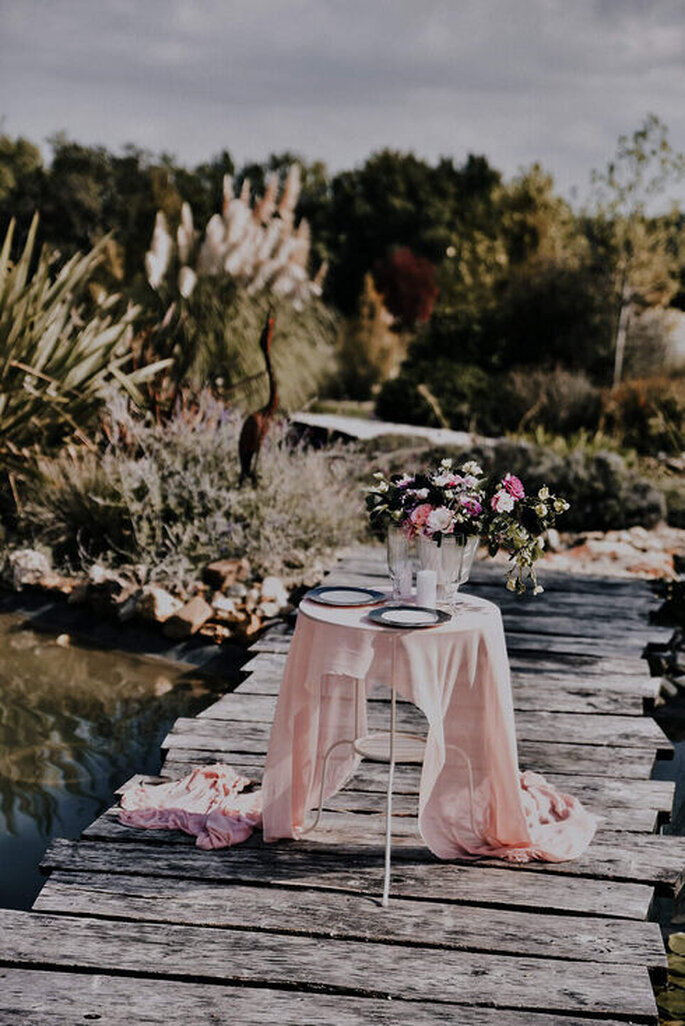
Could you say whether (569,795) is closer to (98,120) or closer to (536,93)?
(536,93)

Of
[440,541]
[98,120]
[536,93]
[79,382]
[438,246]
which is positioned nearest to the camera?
[440,541]

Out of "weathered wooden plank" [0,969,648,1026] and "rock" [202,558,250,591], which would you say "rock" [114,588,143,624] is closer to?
"rock" [202,558,250,591]

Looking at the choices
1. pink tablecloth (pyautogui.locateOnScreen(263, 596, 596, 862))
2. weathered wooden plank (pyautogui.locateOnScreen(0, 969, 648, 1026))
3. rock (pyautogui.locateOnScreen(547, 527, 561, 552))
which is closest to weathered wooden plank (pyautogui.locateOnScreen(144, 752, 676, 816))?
pink tablecloth (pyautogui.locateOnScreen(263, 596, 596, 862))

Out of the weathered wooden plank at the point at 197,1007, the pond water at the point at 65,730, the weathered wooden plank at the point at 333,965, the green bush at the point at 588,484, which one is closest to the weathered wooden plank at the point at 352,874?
the weathered wooden plank at the point at 333,965

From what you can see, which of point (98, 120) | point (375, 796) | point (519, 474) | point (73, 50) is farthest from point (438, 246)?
point (375, 796)

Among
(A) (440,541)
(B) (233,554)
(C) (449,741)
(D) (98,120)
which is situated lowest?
(B) (233,554)

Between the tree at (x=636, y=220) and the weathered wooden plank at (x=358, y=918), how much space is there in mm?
12021

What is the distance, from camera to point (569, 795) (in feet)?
12.6

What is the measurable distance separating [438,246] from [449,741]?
32.5 m

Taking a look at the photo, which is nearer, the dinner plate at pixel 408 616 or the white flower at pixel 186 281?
the dinner plate at pixel 408 616

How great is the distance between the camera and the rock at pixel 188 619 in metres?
6.34

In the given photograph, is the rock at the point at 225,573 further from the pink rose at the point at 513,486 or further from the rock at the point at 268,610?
the pink rose at the point at 513,486

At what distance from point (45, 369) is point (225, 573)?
Answer: 238cm

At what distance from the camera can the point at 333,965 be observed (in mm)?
2826
